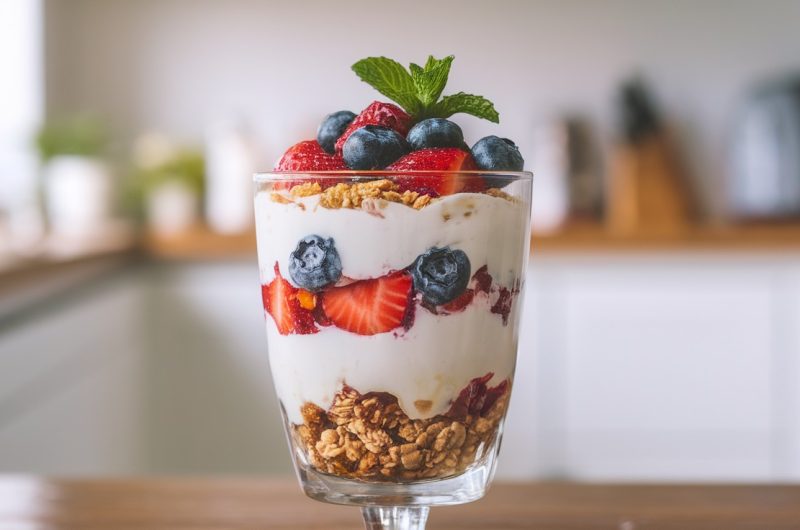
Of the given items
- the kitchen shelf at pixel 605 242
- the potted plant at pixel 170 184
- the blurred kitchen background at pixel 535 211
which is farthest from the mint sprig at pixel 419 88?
the potted plant at pixel 170 184

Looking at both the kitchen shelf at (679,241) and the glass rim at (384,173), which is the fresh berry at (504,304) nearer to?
the glass rim at (384,173)

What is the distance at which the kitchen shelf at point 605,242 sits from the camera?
242cm

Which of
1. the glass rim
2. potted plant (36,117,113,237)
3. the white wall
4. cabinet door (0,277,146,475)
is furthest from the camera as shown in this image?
the white wall

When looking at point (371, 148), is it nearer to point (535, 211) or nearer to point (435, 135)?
point (435, 135)

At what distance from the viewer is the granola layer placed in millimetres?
541

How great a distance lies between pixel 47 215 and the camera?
9.21 feet

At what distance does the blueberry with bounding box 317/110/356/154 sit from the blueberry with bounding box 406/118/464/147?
0.19 ft

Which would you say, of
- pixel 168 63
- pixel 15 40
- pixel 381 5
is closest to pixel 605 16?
pixel 381 5

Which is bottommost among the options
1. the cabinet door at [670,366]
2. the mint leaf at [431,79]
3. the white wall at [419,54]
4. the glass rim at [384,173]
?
the cabinet door at [670,366]

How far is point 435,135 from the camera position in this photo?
0.56 m

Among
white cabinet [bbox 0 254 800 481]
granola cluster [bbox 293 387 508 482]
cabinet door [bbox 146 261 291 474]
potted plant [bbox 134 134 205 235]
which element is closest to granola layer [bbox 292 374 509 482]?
granola cluster [bbox 293 387 508 482]

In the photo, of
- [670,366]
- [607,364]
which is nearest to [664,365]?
[670,366]

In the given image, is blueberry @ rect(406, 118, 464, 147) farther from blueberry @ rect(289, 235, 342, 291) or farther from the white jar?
the white jar

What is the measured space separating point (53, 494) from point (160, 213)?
212cm
